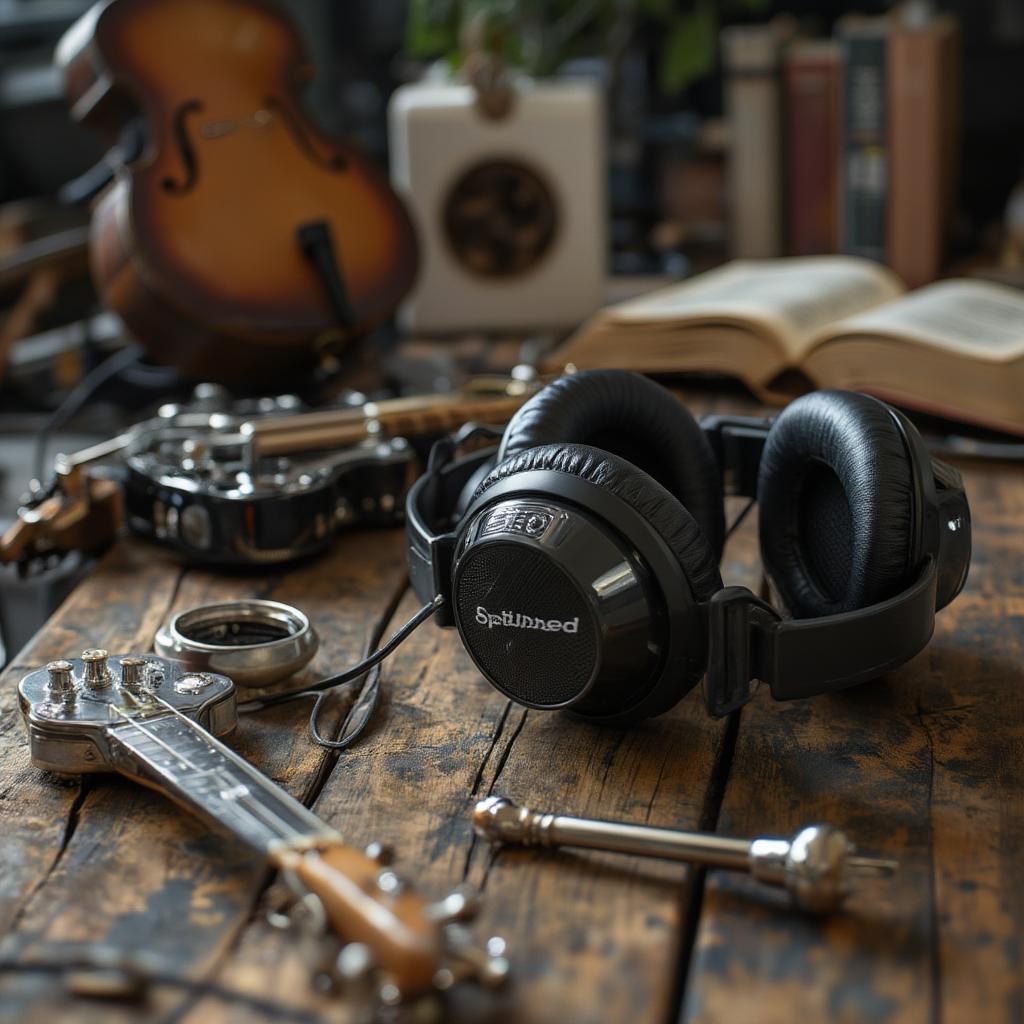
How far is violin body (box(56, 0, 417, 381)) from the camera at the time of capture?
4.59 feet

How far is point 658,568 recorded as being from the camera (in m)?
0.72

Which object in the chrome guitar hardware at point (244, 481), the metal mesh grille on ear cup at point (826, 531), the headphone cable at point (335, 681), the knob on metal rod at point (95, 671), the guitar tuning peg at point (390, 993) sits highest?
the guitar tuning peg at point (390, 993)

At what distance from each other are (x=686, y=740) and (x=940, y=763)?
0.46 ft

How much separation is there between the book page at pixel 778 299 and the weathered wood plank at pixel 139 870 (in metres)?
0.62

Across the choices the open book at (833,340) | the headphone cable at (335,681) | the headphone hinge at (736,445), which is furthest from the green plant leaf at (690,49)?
the headphone cable at (335,681)

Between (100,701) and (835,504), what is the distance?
1.47 ft

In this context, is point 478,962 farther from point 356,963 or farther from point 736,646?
point 736,646

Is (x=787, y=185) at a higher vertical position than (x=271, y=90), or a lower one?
lower

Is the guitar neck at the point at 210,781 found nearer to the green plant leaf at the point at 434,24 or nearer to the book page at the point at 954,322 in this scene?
the book page at the point at 954,322

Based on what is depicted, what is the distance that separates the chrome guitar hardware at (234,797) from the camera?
54 cm

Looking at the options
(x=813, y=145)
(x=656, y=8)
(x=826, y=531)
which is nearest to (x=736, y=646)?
(x=826, y=531)

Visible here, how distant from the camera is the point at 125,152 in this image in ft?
4.80

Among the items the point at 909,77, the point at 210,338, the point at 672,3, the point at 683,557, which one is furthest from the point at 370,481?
the point at 672,3

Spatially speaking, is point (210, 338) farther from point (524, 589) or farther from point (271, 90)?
point (524, 589)
